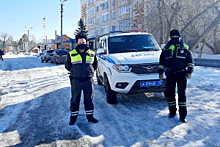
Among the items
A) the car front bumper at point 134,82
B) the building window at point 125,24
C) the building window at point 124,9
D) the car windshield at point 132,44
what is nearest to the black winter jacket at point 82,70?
the car front bumper at point 134,82

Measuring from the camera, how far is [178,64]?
425cm

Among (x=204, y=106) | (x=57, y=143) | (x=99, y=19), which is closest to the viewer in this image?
(x=57, y=143)

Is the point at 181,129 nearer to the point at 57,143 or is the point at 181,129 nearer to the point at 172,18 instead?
the point at 57,143

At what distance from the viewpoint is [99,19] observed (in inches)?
1902

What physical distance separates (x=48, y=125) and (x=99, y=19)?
46134mm

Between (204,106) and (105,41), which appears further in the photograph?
(105,41)

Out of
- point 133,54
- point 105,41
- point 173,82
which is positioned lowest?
point 173,82

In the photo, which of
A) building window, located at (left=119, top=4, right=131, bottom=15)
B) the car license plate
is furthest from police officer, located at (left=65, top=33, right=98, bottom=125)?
building window, located at (left=119, top=4, right=131, bottom=15)

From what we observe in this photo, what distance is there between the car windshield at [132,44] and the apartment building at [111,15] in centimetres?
2358

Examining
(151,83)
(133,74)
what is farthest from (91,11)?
(151,83)

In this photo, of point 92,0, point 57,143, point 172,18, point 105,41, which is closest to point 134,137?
point 57,143

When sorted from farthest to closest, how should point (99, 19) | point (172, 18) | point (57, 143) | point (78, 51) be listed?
point (99, 19)
point (172, 18)
point (78, 51)
point (57, 143)

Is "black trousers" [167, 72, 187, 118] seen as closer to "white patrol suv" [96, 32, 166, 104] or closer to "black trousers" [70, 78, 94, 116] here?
"white patrol suv" [96, 32, 166, 104]

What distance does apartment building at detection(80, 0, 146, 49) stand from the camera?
3528 centimetres
